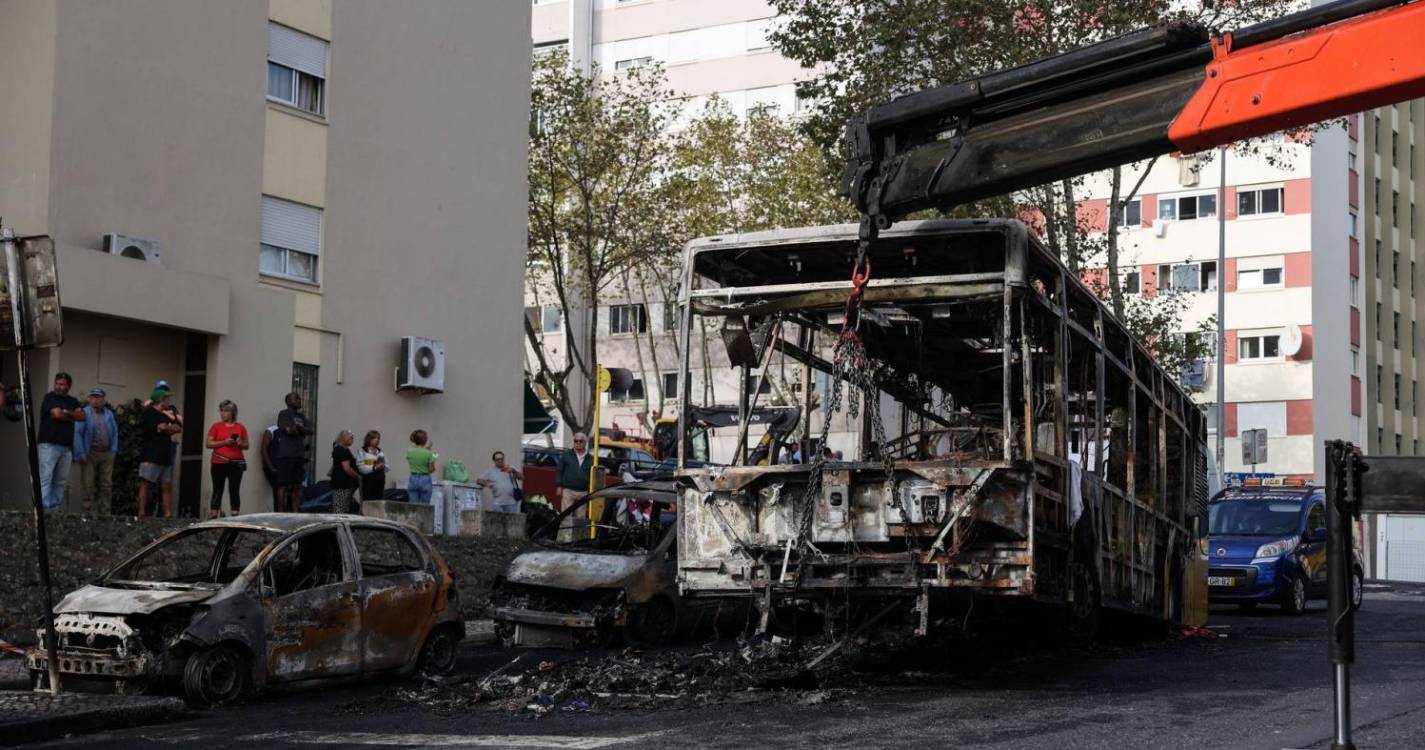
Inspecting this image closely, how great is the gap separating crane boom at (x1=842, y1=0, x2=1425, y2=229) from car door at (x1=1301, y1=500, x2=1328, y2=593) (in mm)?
15671

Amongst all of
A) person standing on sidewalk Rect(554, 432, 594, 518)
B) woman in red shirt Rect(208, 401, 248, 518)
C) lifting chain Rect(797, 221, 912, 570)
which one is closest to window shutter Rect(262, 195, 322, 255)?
person standing on sidewalk Rect(554, 432, 594, 518)

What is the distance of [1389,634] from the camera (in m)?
19.0

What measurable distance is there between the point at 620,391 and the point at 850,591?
42.6ft

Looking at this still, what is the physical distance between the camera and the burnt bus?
1196 centimetres

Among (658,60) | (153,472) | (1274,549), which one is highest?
(658,60)

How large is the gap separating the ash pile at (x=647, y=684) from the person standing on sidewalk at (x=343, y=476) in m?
9.06

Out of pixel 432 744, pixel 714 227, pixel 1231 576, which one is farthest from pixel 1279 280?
pixel 432 744

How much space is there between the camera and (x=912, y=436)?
13.9 metres

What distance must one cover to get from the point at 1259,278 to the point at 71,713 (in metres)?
54.0

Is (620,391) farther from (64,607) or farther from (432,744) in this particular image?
(432,744)

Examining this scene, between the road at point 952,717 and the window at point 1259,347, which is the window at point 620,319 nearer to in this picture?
the window at point 1259,347

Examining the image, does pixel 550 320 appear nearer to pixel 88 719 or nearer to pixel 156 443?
pixel 156 443

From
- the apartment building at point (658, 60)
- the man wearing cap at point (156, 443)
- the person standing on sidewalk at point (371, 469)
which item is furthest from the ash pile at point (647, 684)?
the apartment building at point (658, 60)

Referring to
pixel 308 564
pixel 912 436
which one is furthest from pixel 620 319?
pixel 308 564
